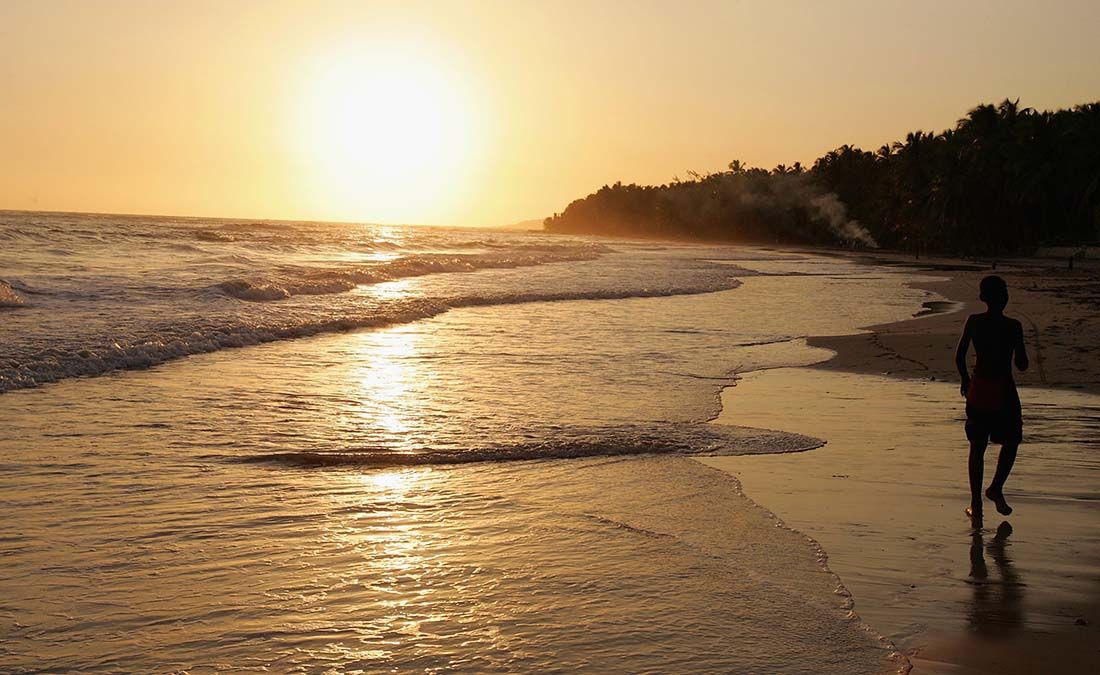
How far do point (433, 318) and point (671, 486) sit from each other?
1526 cm

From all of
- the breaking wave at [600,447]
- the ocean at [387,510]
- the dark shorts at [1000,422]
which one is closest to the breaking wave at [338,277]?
the ocean at [387,510]

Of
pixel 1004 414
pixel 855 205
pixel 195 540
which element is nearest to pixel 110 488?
pixel 195 540

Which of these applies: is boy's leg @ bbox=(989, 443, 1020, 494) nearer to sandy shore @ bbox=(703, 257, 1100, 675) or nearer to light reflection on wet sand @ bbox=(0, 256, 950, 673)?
sandy shore @ bbox=(703, 257, 1100, 675)

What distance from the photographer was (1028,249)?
7169 centimetres

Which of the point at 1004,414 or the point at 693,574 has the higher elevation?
the point at 1004,414

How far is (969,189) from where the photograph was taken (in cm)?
7288

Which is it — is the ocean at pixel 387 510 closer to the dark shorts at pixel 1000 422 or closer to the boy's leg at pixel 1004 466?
the boy's leg at pixel 1004 466

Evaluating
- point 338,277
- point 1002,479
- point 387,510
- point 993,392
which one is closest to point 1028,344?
point 993,392

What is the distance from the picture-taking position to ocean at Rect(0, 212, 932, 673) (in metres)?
4.67

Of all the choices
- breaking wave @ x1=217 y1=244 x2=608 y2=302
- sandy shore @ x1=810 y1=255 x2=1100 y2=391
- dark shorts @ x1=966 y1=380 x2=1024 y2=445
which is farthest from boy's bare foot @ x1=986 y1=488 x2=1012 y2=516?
breaking wave @ x1=217 y1=244 x2=608 y2=302

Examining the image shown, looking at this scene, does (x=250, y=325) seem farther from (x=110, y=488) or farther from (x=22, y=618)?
(x=22, y=618)

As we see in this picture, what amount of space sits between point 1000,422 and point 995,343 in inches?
24.1

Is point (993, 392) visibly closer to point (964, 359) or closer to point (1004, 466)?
point (964, 359)

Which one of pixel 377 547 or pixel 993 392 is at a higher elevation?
pixel 993 392
